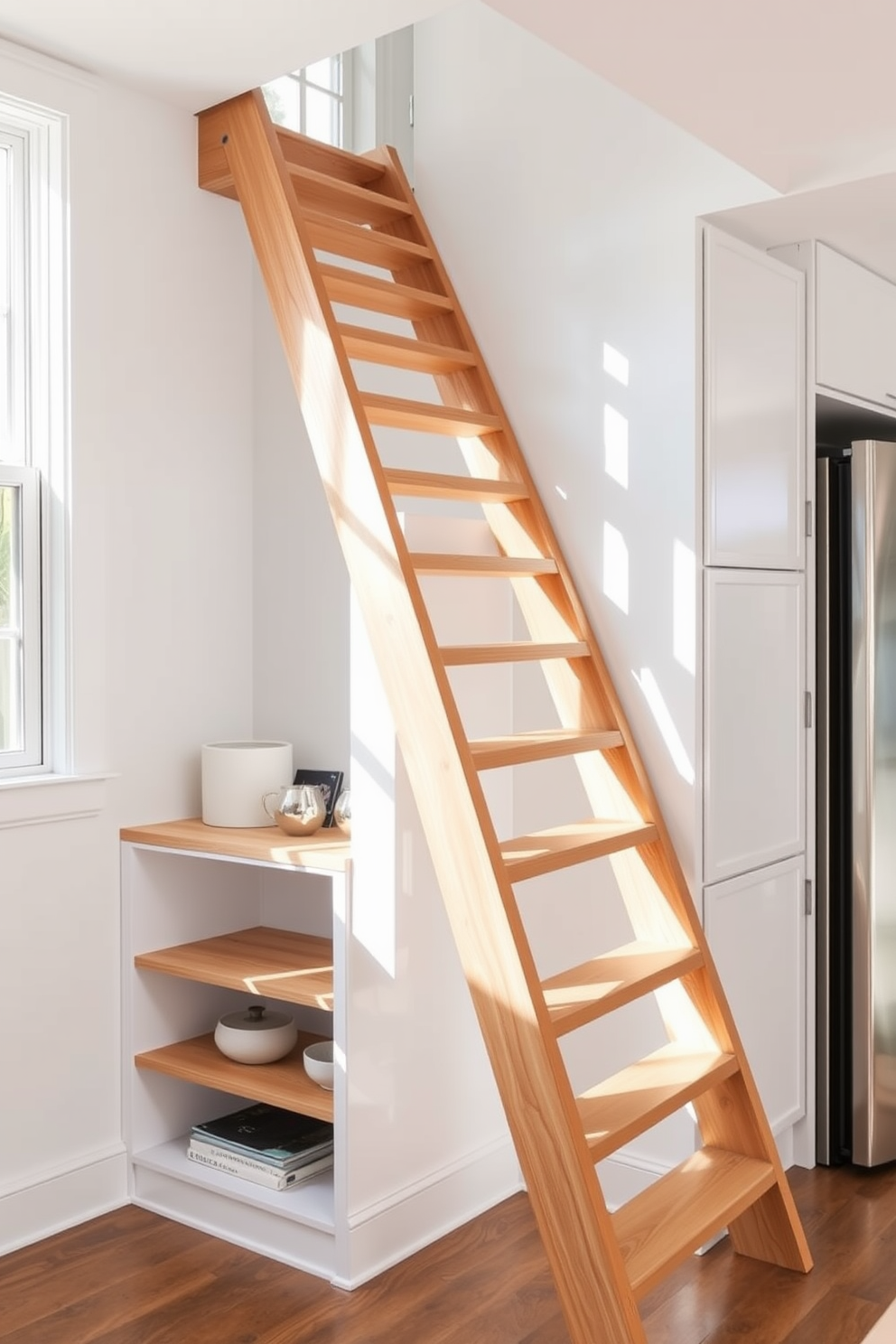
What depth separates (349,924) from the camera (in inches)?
110

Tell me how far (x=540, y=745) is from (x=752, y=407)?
1.01 metres

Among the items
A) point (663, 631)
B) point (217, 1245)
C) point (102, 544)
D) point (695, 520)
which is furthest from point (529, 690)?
point (217, 1245)

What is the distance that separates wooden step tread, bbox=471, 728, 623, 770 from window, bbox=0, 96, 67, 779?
1.07m

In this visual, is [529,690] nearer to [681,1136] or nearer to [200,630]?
[200,630]

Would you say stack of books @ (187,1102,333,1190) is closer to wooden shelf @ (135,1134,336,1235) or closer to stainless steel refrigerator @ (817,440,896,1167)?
wooden shelf @ (135,1134,336,1235)

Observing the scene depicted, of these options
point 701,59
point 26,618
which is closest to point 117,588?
point 26,618

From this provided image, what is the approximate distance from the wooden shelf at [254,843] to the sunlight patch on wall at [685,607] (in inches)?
35.1

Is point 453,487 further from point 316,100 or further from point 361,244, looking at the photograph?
point 316,100

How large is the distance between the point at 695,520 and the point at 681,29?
1.16m

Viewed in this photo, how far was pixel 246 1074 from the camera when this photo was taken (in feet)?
10.0

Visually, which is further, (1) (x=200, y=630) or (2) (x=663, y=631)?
(1) (x=200, y=630)

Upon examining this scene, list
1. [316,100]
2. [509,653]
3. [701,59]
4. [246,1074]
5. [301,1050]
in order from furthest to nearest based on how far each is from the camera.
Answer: [316,100]
[301,1050]
[246,1074]
[509,653]
[701,59]

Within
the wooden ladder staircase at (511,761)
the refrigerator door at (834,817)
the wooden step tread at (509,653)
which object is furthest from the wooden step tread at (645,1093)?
the wooden step tread at (509,653)

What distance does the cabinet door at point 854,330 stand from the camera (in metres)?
3.30
